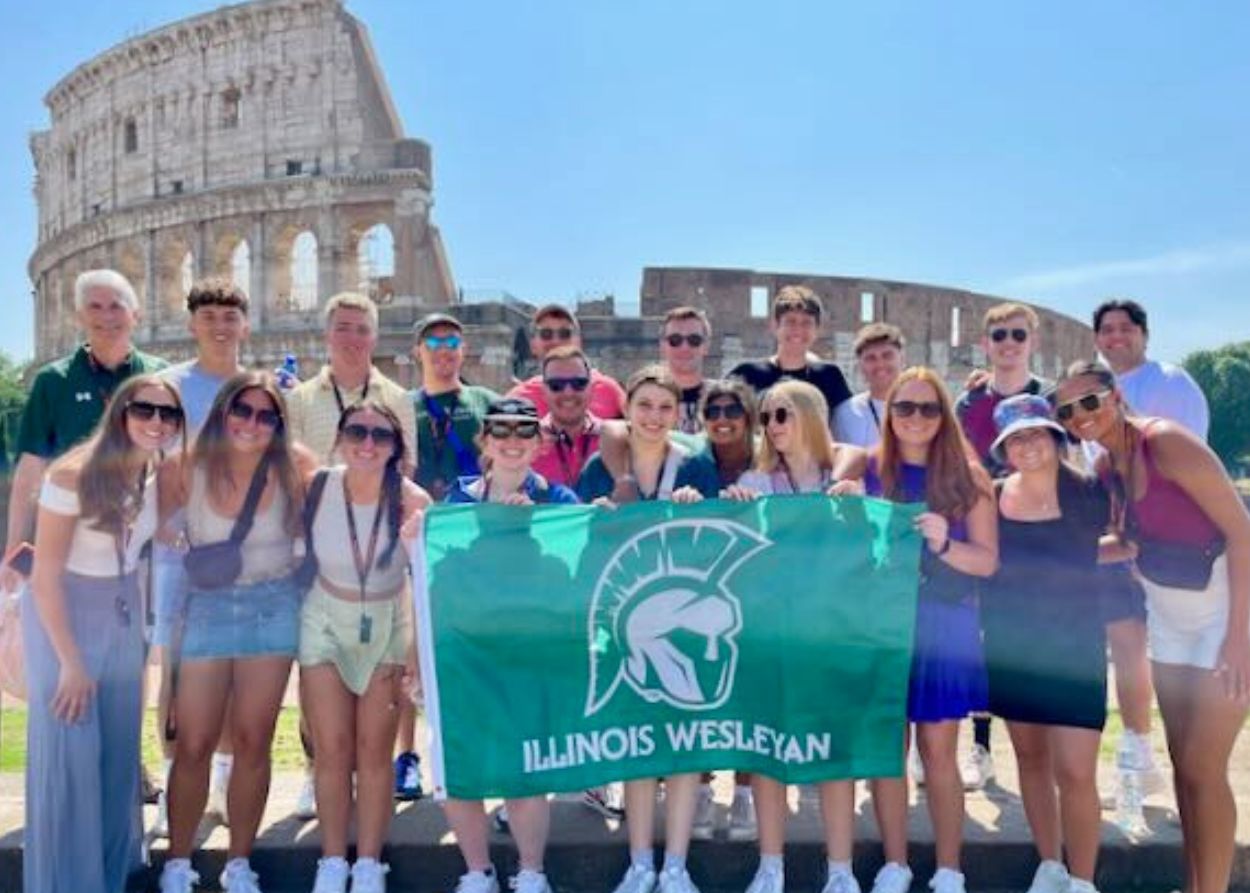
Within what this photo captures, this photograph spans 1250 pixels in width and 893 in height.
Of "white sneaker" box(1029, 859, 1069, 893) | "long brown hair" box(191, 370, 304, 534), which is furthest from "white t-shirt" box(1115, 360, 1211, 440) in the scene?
"long brown hair" box(191, 370, 304, 534)

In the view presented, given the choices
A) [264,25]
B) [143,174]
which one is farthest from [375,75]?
[143,174]

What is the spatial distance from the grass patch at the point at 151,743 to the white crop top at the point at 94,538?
2543 millimetres

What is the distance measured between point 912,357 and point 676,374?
32.3 metres

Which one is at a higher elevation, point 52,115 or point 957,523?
point 52,115

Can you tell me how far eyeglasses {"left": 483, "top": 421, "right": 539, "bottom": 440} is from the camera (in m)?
4.89

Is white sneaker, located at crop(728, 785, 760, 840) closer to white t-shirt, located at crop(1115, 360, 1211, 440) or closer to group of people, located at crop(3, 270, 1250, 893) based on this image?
group of people, located at crop(3, 270, 1250, 893)

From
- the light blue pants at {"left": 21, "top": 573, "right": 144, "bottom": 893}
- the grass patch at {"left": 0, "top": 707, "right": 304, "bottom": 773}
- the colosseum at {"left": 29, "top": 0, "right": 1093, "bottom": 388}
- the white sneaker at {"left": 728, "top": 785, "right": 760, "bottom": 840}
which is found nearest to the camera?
the light blue pants at {"left": 21, "top": 573, "right": 144, "bottom": 893}

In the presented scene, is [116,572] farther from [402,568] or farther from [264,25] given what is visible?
[264,25]

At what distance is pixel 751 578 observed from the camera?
5.03m

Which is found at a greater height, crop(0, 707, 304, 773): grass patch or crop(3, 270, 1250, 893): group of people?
crop(3, 270, 1250, 893): group of people

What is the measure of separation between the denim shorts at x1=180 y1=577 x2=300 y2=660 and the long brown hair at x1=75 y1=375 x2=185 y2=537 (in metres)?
0.51

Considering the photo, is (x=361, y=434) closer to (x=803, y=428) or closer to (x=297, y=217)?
(x=803, y=428)

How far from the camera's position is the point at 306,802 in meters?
5.81

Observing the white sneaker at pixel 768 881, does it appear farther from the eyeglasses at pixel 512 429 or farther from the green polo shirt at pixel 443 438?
the green polo shirt at pixel 443 438
